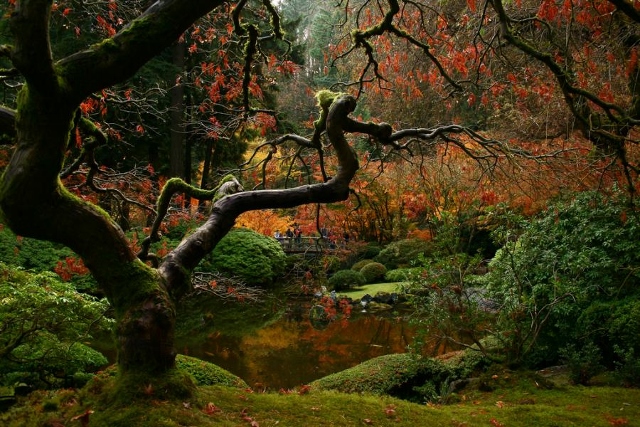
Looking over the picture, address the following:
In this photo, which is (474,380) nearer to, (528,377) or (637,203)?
(528,377)

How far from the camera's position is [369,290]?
17172 mm

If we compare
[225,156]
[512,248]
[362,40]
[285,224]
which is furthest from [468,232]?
[362,40]

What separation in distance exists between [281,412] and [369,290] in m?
14.1

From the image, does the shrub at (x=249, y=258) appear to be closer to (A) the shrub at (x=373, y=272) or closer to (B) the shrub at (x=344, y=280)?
(B) the shrub at (x=344, y=280)

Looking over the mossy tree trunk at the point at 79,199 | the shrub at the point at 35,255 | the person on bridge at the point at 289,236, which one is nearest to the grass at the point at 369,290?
the person on bridge at the point at 289,236

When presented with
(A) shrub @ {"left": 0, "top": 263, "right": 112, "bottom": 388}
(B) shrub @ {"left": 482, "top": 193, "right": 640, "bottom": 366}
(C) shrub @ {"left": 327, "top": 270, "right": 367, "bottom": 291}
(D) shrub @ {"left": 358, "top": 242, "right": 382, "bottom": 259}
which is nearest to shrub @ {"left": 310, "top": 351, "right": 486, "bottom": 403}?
(B) shrub @ {"left": 482, "top": 193, "right": 640, "bottom": 366}

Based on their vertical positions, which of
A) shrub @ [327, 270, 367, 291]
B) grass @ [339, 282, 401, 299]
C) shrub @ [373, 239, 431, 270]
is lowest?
grass @ [339, 282, 401, 299]

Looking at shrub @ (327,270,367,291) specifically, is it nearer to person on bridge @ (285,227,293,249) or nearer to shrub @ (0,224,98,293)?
person on bridge @ (285,227,293,249)

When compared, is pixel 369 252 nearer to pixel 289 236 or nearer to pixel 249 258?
pixel 289 236

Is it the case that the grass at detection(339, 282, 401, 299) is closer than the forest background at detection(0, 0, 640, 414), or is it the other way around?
the forest background at detection(0, 0, 640, 414)

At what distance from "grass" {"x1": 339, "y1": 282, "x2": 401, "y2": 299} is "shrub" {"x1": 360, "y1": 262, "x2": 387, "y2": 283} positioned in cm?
89

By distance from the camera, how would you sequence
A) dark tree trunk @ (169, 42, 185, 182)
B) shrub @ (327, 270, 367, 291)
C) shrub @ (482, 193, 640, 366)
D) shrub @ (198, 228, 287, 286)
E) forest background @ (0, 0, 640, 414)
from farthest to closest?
shrub @ (327, 270, 367, 291)
shrub @ (198, 228, 287, 286)
dark tree trunk @ (169, 42, 185, 182)
shrub @ (482, 193, 640, 366)
forest background @ (0, 0, 640, 414)

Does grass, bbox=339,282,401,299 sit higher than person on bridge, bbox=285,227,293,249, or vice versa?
person on bridge, bbox=285,227,293,249

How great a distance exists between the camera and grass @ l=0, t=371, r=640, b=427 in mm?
2748
